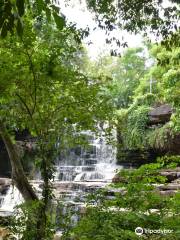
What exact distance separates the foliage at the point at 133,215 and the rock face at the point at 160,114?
1253 centimetres

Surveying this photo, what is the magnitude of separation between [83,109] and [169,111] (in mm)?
11851

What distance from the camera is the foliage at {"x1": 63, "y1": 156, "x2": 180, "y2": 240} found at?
3.40 m


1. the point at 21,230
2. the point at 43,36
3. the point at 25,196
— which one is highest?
the point at 43,36

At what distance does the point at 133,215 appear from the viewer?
3.57 meters

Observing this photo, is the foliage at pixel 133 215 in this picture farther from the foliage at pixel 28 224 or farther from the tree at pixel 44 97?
the tree at pixel 44 97

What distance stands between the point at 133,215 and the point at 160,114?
13605 millimetres

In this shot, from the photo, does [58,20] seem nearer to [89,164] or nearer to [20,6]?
[20,6]

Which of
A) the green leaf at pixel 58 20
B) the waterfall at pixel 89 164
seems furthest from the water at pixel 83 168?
the green leaf at pixel 58 20

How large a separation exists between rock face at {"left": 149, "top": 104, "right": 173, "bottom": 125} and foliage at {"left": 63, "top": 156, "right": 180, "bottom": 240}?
12525 mm

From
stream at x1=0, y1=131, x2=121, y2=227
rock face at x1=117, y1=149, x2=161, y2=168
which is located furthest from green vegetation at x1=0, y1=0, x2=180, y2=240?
rock face at x1=117, y1=149, x2=161, y2=168

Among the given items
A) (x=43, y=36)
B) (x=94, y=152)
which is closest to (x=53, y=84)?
(x=43, y=36)

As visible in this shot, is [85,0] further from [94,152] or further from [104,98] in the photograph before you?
[94,152]

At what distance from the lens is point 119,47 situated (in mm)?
6664

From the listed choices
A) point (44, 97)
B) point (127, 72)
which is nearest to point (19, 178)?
point (44, 97)
